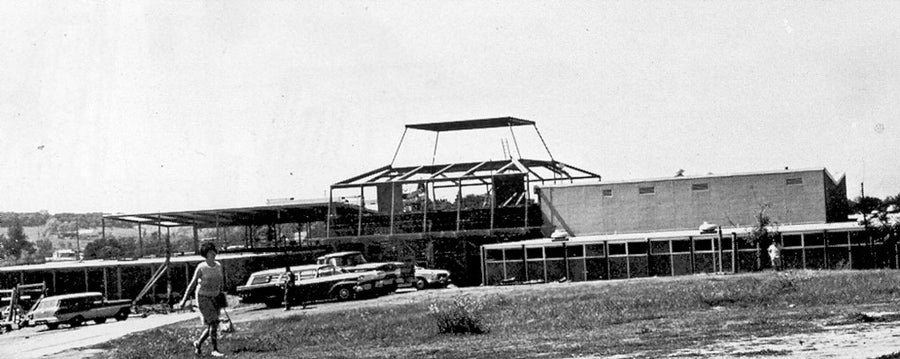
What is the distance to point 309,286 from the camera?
1716 inches

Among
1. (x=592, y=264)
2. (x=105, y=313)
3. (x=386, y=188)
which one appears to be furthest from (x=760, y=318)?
(x=386, y=188)

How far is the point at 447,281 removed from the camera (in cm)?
5284

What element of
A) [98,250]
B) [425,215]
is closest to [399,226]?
[425,215]

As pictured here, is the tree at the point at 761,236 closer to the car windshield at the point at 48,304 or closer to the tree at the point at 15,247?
the car windshield at the point at 48,304

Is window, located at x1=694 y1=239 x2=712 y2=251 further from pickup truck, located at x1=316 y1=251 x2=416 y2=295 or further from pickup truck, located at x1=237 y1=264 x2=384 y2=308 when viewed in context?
pickup truck, located at x1=237 y1=264 x2=384 y2=308

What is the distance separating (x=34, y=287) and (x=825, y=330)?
50.1m

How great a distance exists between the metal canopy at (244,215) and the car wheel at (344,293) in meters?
21.2

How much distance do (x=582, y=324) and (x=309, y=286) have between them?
23.7m

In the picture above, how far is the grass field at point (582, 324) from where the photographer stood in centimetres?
1683

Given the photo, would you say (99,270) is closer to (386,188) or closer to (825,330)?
(386,188)

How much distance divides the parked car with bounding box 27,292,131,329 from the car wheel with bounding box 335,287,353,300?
9.31m

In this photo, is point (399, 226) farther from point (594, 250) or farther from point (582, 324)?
point (582, 324)

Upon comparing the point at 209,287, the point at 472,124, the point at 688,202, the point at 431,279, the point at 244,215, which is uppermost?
the point at 472,124

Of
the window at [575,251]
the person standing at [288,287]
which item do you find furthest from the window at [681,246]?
the person standing at [288,287]
